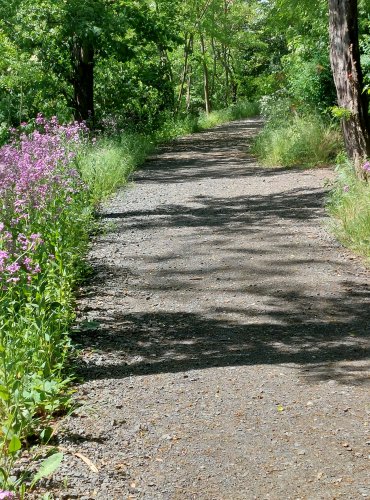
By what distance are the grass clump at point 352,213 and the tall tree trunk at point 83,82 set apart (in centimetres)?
1099

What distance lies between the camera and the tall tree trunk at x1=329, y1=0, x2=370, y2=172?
402 inches

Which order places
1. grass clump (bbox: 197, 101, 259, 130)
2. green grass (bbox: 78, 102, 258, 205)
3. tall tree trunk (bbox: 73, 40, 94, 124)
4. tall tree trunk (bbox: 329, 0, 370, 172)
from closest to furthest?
1. tall tree trunk (bbox: 329, 0, 370, 172)
2. green grass (bbox: 78, 102, 258, 205)
3. tall tree trunk (bbox: 73, 40, 94, 124)
4. grass clump (bbox: 197, 101, 259, 130)

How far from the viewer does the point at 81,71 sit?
19.7 meters

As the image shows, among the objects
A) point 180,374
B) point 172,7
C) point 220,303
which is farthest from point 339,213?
point 172,7

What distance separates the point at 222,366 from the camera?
16.2 ft

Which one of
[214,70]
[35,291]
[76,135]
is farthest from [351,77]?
[214,70]

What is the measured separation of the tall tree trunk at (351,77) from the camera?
10211mm

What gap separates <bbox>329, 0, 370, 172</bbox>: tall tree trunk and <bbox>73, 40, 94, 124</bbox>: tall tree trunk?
10.0 m

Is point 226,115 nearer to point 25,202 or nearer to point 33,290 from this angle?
point 25,202

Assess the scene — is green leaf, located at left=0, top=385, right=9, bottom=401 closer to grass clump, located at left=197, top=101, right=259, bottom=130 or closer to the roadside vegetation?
the roadside vegetation

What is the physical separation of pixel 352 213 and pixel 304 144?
6.88 m

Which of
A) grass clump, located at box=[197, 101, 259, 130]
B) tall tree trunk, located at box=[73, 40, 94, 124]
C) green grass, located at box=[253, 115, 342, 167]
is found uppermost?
tall tree trunk, located at box=[73, 40, 94, 124]

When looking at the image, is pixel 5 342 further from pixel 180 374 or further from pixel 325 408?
pixel 325 408

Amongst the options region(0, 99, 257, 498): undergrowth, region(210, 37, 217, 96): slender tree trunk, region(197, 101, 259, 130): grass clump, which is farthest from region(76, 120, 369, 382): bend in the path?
region(210, 37, 217, 96): slender tree trunk
